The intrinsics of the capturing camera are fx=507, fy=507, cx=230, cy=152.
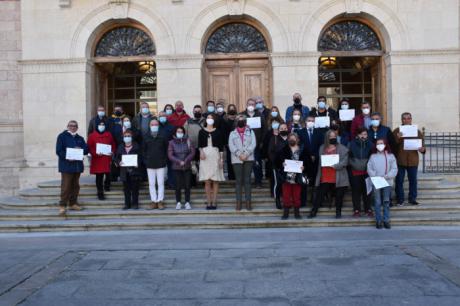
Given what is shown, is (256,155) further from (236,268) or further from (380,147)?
(236,268)

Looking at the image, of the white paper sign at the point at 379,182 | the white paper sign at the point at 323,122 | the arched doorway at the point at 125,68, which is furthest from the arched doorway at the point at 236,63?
the white paper sign at the point at 379,182

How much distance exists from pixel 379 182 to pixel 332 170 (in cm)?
108

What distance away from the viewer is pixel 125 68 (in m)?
19.6

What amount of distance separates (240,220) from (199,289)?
465 cm

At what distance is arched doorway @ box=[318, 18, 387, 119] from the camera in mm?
17078

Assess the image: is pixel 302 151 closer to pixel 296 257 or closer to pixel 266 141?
pixel 266 141

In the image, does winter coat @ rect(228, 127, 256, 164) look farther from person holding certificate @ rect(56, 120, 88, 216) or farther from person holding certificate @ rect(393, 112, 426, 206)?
person holding certificate @ rect(56, 120, 88, 216)

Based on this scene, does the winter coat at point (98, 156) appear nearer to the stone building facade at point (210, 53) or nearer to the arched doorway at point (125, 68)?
Answer: the stone building facade at point (210, 53)

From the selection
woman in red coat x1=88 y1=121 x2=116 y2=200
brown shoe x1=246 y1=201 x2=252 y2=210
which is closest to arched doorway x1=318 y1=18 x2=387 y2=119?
brown shoe x1=246 y1=201 x2=252 y2=210

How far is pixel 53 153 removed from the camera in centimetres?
1661

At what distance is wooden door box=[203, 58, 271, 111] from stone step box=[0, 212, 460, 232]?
6699 millimetres

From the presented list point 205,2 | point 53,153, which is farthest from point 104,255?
point 205,2

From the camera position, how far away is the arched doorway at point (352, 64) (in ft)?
56.0

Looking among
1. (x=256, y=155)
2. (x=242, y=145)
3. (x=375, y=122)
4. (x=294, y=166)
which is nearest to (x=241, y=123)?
(x=242, y=145)
